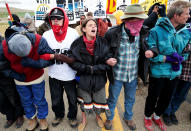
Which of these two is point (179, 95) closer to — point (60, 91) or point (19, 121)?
point (60, 91)

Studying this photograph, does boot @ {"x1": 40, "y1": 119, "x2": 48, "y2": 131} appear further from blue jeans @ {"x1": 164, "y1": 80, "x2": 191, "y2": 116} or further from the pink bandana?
blue jeans @ {"x1": 164, "y1": 80, "x2": 191, "y2": 116}

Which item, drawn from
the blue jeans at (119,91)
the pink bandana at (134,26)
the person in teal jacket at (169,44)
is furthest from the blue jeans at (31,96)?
the person in teal jacket at (169,44)

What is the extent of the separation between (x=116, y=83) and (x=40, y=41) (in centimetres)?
143

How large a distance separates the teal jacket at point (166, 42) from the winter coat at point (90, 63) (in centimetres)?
80

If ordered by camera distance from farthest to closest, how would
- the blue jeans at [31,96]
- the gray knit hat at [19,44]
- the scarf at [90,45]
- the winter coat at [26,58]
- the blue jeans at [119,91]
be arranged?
the blue jeans at [119,91] < the blue jeans at [31,96] < the scarf at [90,45] < the winter coat at [26,58] < the gray knit hat at [19,44]

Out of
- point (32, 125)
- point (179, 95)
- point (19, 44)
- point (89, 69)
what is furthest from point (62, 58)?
point (179, 95)

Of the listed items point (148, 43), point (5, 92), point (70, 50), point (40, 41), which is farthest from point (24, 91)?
point (148, 43)

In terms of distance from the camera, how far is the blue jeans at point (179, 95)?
252 cm

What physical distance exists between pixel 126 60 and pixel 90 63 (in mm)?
601

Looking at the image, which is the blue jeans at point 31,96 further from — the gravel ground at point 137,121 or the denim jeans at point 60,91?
the gravel ground at point 137,121

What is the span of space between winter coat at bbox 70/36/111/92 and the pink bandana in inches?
17.5

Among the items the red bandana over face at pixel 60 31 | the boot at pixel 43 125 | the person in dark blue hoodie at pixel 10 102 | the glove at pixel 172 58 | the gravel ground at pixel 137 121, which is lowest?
the gravel ground at pixel 137 121

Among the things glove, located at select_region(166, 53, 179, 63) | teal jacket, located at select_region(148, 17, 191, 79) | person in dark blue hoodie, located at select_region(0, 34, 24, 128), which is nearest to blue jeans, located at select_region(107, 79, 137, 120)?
teal jacket, located at select_region(148, 17, 191, 79)

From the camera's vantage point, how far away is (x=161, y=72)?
2.13 m
